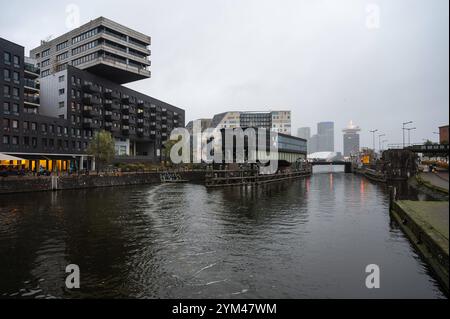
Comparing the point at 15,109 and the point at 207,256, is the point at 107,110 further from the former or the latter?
the point at 207,256

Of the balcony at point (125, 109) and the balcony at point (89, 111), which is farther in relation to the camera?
the balcony at point (125, 109)

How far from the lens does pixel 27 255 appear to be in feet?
50.3

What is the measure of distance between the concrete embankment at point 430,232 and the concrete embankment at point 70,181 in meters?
46.2

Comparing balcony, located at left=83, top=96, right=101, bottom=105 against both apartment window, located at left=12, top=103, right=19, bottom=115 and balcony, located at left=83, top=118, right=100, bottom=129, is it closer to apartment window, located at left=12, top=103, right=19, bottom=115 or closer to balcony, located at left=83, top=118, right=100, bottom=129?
balcony, located at left=83, top=118, right=100, bottom=129

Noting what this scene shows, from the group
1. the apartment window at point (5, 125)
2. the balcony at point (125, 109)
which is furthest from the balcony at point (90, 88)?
the apartment window at point (5, 125)

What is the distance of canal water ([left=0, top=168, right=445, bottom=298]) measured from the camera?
1153cm

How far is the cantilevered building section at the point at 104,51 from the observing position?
Answer: 8638 cm

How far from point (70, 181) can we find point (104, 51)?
49726mm

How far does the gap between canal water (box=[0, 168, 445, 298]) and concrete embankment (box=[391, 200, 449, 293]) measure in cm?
51

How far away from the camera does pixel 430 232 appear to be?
15.3 metres

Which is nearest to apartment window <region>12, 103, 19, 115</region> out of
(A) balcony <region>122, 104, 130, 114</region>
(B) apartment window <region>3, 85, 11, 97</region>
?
(B) apartment window <region>3, 85, 11, 97</region>

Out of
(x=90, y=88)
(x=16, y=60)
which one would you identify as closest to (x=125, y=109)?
(x=90, y=88)

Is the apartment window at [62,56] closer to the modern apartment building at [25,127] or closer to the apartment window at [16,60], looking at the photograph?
the modern apartment building at [25,127]
